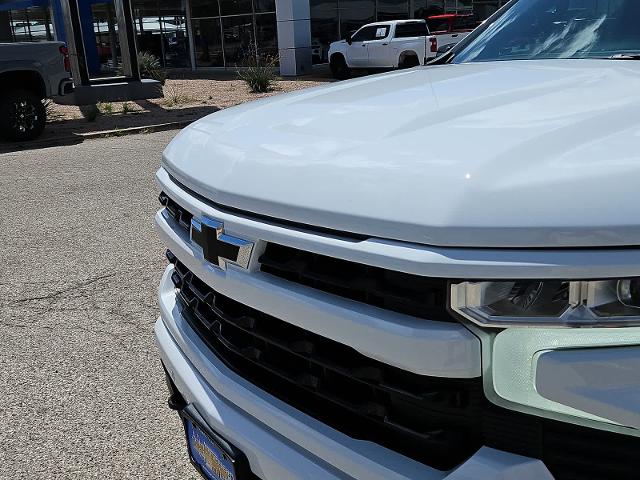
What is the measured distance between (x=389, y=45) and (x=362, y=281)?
19970 millimetres

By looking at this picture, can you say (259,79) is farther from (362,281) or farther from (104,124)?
(362,281)

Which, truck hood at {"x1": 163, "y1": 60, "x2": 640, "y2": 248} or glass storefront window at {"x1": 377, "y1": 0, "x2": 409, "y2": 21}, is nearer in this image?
truck hood at {"x1": 163, "y1": 60, "x2": 640, "y2": 248}

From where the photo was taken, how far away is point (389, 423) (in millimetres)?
1505

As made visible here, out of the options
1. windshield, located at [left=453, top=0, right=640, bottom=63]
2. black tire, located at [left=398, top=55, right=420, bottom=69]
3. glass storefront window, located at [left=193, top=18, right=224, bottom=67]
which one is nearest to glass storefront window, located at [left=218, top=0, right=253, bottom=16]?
glass storefront window, located at [left=193, top=18, right=224, bottom=67]

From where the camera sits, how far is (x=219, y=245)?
5.83 feet

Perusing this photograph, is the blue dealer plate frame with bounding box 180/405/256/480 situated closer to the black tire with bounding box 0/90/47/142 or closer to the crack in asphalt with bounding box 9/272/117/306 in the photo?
the crack in asphalt with bounding box 9/272/117/306

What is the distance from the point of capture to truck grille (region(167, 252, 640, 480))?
1.30 m

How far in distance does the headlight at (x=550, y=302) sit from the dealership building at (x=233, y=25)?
2189cm

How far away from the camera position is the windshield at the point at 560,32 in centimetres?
275

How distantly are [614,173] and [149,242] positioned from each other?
16.4ft

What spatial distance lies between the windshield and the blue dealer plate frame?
1.94m

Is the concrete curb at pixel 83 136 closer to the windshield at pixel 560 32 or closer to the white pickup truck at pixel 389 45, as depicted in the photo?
the white pickup truck at pixel 389 45

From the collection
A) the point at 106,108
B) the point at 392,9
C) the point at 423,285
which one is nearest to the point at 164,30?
the point at 392,9

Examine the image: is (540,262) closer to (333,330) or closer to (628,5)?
(333,330)
